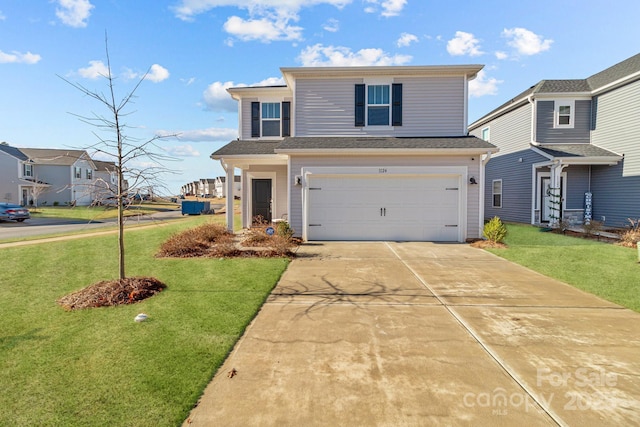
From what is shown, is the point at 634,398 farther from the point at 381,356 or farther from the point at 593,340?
the point at 381,356

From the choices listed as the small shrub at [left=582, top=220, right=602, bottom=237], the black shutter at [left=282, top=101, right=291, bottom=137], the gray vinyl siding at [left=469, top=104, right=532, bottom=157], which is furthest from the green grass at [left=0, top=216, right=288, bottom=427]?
the gray vinyl siding at [left=469, top=104, right=532, bottom=157]

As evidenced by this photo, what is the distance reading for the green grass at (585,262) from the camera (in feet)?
20.5

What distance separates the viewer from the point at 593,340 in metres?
4.11

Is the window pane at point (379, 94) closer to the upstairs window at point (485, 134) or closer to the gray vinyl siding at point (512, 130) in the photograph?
the gray vinyl siding at point (512, 130)

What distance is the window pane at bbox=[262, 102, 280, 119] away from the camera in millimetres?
14719

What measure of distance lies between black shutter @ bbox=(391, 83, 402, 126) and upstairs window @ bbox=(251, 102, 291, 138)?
4.64 m

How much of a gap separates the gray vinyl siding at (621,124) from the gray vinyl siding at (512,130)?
2921 mm

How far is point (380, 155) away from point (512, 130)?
11.6 metres

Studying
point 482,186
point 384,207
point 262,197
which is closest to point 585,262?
point 482,186

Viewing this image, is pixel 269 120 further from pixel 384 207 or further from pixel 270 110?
Result: pixel 384 207

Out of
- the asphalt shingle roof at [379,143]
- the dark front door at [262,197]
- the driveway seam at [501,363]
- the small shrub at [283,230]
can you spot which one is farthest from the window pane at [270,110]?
the driveway seam at [501,363]

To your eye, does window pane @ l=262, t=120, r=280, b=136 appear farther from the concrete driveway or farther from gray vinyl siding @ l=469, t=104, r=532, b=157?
gray vinyl siding @ l=469, t=104, r=532, b=157

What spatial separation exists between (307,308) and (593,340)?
3.79 m

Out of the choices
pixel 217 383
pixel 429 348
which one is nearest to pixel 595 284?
pixel 429 348
